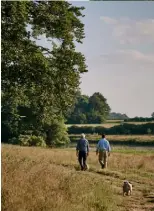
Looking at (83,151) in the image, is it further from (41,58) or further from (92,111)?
(92,111)

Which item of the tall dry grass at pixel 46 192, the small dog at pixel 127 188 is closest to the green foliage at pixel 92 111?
the small dog at pixel 127 188

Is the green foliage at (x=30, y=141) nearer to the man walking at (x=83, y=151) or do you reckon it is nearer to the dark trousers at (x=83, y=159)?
the man walking at (x=83, y=151)

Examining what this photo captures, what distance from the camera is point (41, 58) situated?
17.5 m

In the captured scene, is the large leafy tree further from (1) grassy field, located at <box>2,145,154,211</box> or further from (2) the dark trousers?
(1) grassy field, located at <box>2,145,154,211</box>

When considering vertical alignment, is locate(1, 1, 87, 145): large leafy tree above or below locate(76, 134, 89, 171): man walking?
above

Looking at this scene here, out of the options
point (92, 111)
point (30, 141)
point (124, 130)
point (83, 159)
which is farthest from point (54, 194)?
point (92, 111)

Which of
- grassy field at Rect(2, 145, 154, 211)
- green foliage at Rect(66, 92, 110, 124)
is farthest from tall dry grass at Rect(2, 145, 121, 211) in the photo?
green foliage at Rect(66, 92, 110, 124)

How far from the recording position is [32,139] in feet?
154

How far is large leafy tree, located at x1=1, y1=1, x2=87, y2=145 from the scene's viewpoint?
16.6 m

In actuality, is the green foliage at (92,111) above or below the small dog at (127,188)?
above

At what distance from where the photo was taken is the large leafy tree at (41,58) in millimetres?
16578

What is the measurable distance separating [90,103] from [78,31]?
80.1 metres

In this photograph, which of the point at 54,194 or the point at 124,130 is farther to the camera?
the point at 124,130

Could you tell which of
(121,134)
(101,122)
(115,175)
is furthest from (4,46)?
(101,122)
